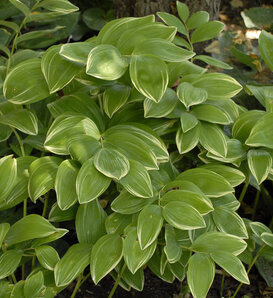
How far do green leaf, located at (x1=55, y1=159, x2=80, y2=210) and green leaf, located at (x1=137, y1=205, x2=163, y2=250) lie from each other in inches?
7.3

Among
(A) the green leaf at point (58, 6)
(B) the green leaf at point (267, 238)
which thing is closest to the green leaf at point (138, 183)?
(B) the green leaf at point (267, 238)

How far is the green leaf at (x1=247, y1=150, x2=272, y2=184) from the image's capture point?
136 cm

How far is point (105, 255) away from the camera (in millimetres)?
1245

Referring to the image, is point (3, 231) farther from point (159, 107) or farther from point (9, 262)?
point (159, 107)

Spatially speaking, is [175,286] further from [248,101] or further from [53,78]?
[53,78]

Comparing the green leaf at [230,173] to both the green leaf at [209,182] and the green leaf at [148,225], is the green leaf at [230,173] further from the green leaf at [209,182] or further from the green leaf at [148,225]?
the green leaf at [148,225]

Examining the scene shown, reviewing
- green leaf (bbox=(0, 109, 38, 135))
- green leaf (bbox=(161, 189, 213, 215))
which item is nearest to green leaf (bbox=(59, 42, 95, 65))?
green leaf (bbox=(0, 109, 38, 135))

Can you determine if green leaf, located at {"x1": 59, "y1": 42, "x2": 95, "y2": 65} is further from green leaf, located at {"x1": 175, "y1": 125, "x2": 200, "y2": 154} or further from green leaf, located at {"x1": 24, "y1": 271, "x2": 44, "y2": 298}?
green leaf, located at {"x1": 24, "y1": 271, "x2": 44, "y2": 298}

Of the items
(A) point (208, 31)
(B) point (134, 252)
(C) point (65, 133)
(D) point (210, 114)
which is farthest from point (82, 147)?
(A) point (208, 31)

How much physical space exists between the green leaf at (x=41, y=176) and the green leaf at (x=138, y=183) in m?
0.21

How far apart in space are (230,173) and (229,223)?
0.50 ft

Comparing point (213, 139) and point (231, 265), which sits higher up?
point (213, 139)

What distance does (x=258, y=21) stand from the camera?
2.80 metres

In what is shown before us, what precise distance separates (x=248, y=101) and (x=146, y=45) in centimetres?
76
